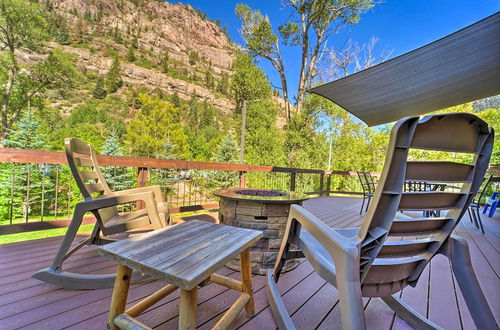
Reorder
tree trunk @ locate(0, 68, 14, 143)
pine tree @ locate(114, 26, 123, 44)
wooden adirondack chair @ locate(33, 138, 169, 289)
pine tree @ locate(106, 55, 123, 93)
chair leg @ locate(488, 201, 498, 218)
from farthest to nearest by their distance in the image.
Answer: pine tree @ locate(114, 26, 123, 44)
pine tree @ locate(106, 55, 123, 93)
tree trunk @ locate(0, 68, 14, 143)
chair leg @ locate(488, 201, 498, 218)
wooden adirondack chair @ locate(33, 138, 169, 289)

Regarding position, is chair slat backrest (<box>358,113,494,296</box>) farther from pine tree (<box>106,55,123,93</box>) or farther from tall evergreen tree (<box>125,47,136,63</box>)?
tall evergreen tree (<box>125,47,136,63</box>)

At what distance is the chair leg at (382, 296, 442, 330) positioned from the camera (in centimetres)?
121

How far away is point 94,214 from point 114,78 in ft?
130

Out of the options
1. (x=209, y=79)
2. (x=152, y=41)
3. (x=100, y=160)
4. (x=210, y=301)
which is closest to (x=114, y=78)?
(x=152, y=41)

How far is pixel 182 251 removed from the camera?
3.23 ft

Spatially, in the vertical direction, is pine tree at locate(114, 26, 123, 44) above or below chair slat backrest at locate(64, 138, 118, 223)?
above

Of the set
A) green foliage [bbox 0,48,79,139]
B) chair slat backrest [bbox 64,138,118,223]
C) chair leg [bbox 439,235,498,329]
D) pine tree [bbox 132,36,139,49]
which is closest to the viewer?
chair leg [bbox 439,235,498,329]

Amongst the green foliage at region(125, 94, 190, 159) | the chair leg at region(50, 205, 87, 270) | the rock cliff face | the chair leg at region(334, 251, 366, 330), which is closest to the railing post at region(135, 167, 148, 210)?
the chair leg at region(50, 205, 87, 270)

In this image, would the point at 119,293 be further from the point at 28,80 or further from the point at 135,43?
the point at 135,43

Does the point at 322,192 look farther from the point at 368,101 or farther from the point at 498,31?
the point at 498,31

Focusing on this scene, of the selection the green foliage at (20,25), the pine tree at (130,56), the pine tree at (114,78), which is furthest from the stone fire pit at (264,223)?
the pine tree at (130,56)

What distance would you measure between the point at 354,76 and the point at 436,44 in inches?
36.7

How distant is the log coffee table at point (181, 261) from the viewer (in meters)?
0.80

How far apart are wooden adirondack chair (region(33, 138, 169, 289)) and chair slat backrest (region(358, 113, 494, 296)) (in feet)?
4.83
